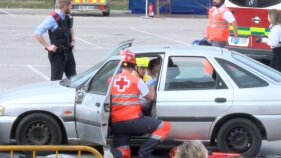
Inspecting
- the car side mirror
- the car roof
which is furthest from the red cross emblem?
the car roof

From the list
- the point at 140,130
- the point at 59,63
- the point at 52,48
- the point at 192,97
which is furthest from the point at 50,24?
the point at 140,130

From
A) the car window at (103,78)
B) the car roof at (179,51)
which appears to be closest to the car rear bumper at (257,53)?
the car roof at (179,51)

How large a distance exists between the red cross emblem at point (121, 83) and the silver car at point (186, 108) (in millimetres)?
Answer: 240

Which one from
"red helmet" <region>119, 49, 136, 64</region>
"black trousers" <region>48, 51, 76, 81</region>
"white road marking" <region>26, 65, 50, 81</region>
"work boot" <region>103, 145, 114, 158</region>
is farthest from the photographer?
"white road marking" <region>26, 65, 50, 81</region>

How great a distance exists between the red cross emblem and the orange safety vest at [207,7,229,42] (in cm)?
495

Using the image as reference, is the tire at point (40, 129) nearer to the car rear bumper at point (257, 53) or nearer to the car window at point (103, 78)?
the car window at point (103, 78)

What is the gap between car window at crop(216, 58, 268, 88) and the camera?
848cm

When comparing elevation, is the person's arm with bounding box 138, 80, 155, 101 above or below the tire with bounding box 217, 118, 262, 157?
above

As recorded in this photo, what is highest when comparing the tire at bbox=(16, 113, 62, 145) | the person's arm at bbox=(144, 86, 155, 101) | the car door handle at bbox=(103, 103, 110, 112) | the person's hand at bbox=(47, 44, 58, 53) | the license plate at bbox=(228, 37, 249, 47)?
the person's hand at bbox=(47, 44, 58, 53)

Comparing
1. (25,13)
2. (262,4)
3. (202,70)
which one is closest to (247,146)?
(202,70)

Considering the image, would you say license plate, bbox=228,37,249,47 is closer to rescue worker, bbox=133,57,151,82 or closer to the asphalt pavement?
the asphalt pavement

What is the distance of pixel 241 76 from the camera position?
336 inches

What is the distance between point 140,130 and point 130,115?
0.64 ft

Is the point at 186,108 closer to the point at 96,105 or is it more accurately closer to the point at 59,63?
the point at 96,105
